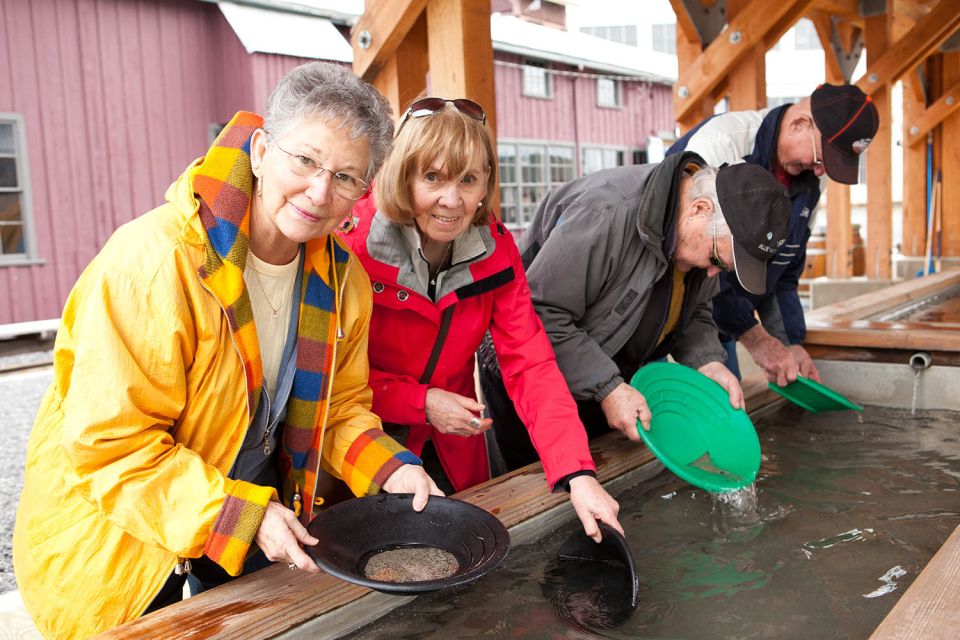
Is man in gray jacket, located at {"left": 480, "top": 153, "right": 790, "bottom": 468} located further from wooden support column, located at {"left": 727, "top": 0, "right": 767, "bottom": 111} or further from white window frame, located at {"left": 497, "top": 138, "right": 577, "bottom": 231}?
white window frame, located at {"left": 497, "top": 138, "right": 577, "bottom": 231}

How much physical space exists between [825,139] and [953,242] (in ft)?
31.6

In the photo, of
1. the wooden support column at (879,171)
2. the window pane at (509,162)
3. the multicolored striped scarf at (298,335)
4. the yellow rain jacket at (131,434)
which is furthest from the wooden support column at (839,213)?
the yellow rain jacket at (131,434)

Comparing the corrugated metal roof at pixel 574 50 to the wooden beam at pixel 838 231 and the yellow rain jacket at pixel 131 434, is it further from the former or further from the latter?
the yellow rain jacket at pixel 131 434

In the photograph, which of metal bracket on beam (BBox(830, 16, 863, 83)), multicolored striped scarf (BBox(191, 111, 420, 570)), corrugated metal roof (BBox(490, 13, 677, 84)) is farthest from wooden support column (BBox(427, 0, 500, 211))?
corrugated metal roof (BBox(490, 13, 677, 84))

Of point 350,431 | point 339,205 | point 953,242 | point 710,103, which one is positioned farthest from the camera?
point 953,242

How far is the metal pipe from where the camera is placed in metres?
3.23

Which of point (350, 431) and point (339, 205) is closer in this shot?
point (339, 205)

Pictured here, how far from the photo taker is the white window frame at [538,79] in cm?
1184

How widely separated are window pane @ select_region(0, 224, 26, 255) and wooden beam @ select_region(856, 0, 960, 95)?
7861 millimetres

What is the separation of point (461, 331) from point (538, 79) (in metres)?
10.9

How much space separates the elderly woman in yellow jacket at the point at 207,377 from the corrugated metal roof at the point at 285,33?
7.50m

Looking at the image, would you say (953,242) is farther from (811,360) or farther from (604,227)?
(604,227)

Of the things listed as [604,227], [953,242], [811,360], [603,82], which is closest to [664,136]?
[603,82]

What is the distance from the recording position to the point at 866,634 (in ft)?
4.94
